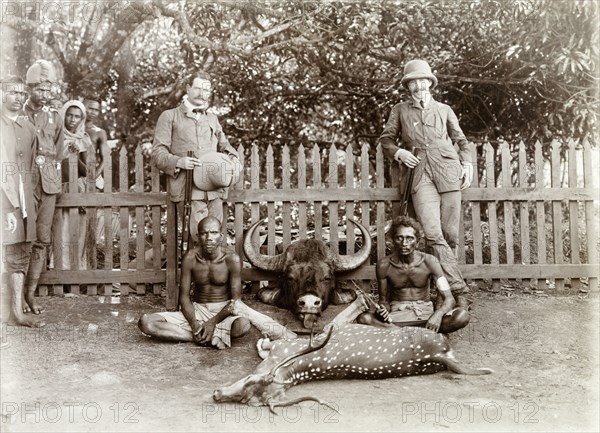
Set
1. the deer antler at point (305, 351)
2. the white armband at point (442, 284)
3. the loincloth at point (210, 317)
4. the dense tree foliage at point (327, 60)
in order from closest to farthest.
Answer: the deer antler at point (305, 351)
the loincloth at point (210, 317)
the white armband at point (442, 284)
the dense tree foliage at point (327, 60)

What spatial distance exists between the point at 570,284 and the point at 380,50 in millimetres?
4784

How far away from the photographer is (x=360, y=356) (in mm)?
4617

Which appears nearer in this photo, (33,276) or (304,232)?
(33,276)

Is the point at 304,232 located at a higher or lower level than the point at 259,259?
higher

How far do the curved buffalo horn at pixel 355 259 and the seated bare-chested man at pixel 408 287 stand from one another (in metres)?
0.83

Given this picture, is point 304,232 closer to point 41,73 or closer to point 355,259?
point 355,259

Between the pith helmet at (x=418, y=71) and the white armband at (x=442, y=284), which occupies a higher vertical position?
the pith helmet at (x=418, y=71)

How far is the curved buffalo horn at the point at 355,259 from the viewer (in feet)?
21.5

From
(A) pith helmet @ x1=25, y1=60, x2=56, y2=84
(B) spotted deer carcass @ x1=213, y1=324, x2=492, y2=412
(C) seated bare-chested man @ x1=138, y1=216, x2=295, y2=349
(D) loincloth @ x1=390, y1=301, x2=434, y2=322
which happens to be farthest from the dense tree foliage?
(B) spotted deer carcass @ x1=213, y1=324, x2=492, y2=412

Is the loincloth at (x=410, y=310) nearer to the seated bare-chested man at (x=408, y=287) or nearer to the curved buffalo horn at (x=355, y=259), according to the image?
the seated bare-chested man at (x=408, y=287)

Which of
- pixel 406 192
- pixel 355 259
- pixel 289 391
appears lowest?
pixel 289 391

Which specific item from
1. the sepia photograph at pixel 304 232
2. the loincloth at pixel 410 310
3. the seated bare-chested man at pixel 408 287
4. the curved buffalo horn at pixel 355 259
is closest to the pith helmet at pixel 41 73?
the sepia photograph at pixel 304 232

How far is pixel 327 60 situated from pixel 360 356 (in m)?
6.48

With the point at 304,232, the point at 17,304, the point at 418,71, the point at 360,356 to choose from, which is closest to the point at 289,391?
the point at 360,356
